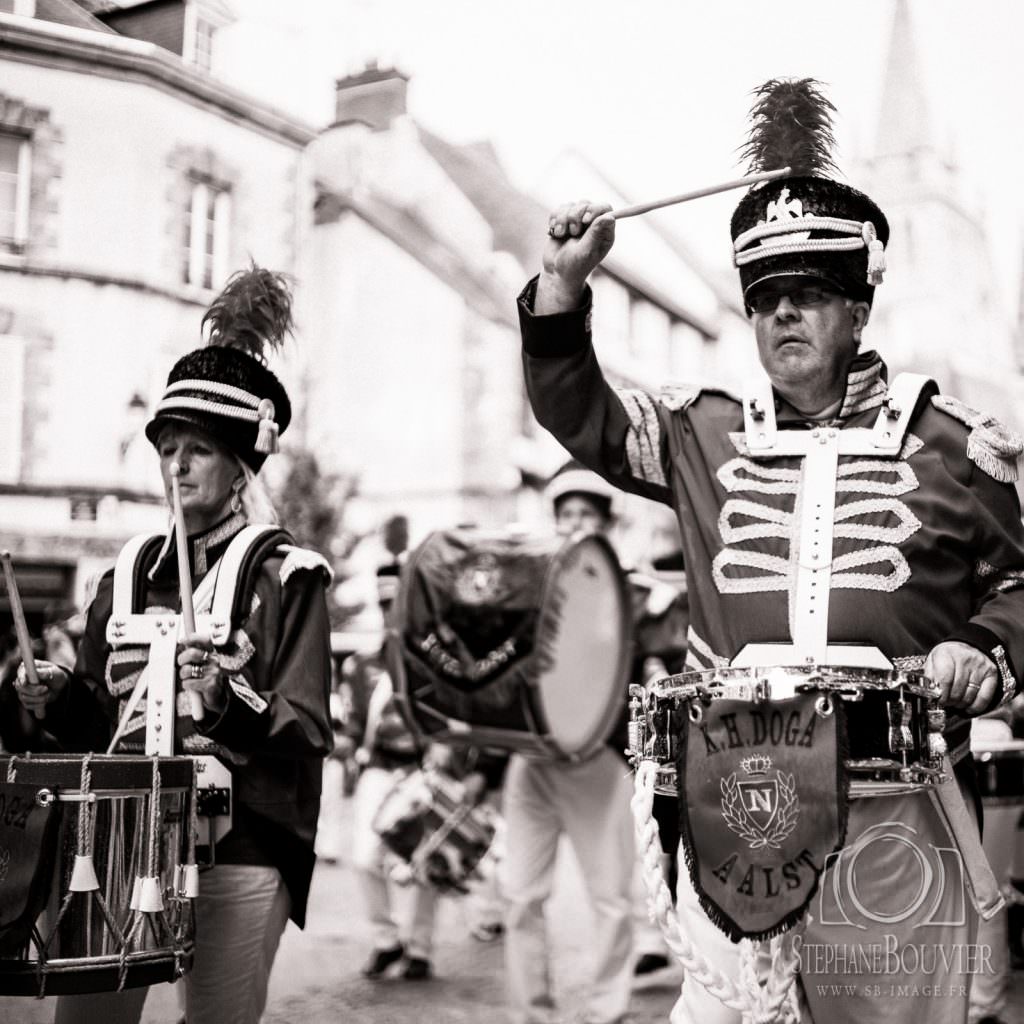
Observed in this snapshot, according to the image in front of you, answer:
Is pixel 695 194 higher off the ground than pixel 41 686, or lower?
higher

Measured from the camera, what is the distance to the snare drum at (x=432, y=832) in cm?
668

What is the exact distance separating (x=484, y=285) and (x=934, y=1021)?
929cm

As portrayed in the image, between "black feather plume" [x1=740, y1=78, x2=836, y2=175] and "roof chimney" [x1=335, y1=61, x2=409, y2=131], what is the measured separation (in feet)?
14.2

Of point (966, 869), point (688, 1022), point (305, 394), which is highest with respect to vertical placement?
point (305, 394)

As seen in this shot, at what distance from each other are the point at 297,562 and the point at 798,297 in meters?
1.23

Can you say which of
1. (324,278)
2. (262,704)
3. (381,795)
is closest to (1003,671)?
Answer: (262,704)

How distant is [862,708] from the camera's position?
7.50 ft

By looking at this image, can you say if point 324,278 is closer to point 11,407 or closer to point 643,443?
point 11,407

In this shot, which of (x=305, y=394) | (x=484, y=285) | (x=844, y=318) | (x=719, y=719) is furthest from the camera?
(x=484, y=285)

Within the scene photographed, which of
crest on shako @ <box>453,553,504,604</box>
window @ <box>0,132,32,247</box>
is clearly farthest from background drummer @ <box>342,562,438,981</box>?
window @ <box>0,132,32,247</box>

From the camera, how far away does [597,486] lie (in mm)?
6246

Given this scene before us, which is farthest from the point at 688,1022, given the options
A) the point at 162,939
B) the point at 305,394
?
the point at 305,394

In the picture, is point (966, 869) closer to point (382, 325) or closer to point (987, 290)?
point (987, 290)

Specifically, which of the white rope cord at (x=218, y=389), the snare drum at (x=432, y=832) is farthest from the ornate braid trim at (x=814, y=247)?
the snare drum at (x=432, y=832)
